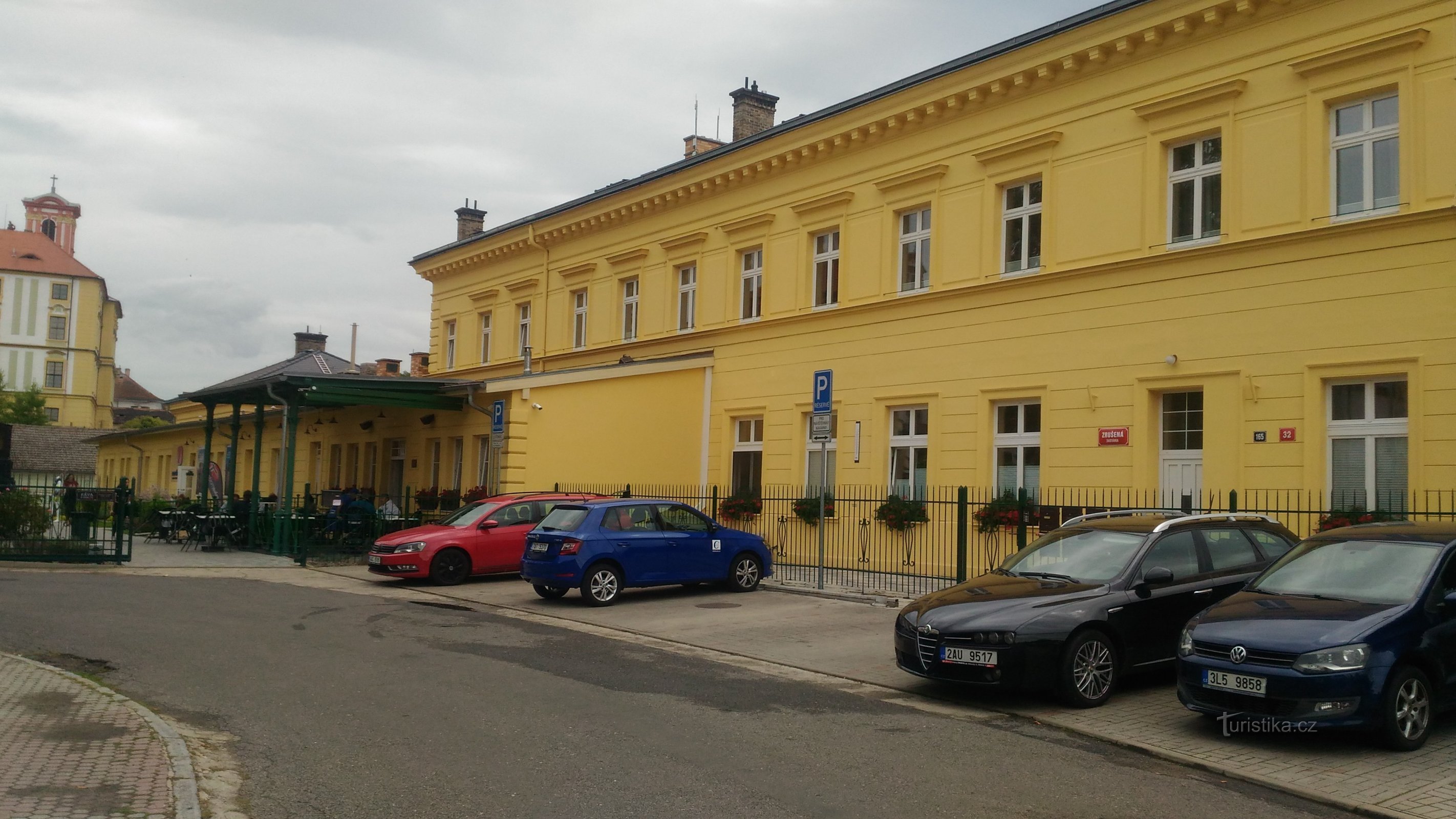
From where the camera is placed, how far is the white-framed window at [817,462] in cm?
2328

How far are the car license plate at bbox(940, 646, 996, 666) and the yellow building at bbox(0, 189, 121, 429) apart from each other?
104m

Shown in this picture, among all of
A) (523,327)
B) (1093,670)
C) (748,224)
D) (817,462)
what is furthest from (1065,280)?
(523,327)

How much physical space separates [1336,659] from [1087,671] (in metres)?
2.19

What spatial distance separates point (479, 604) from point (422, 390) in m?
12.1

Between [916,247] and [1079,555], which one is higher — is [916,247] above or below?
above

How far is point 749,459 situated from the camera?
2552cm

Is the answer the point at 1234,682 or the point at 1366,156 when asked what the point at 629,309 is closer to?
the point at 1366,156

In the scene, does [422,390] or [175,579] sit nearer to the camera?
[175,579]

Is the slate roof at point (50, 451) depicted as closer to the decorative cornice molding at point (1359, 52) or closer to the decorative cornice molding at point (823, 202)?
the decorative cornice molding at point (823, 202)

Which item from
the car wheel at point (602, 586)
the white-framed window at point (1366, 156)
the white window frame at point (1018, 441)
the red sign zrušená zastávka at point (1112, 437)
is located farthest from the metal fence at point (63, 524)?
the white-framed window at point (1366, 156)

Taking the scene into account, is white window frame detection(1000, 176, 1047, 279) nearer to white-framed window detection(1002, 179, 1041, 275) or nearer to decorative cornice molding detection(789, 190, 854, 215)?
white-framed window detection(1002, 179, 1041, 275)

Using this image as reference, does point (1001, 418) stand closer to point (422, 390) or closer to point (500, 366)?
point (422, 390)

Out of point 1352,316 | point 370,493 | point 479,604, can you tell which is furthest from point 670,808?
point 370,493

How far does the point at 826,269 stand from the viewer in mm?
Answer: 24188
